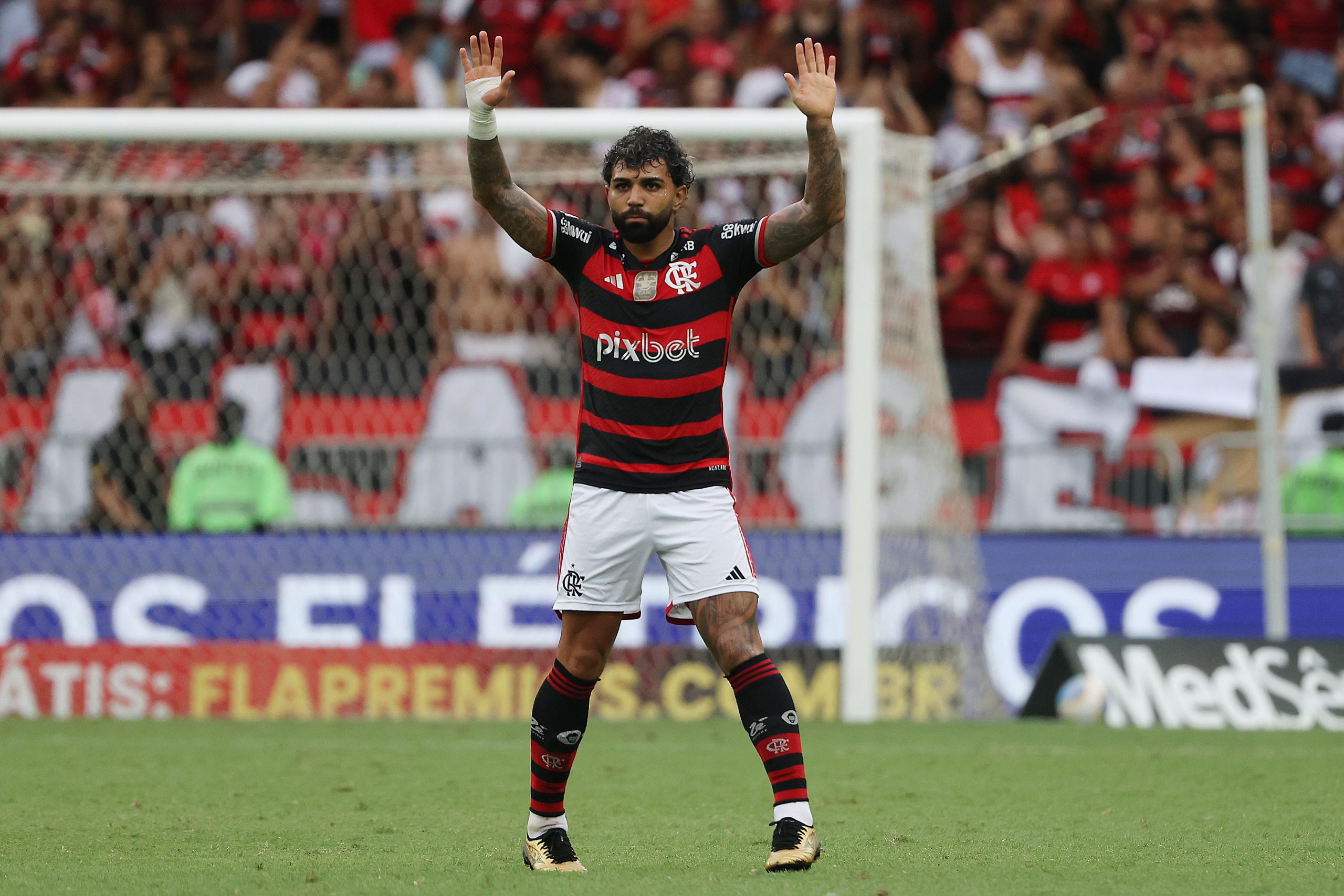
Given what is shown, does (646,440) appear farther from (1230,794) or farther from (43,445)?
(43,445)

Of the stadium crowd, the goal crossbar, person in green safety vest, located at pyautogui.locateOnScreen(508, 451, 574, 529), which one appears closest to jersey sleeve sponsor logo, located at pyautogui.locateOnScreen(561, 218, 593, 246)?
the goal crossbar

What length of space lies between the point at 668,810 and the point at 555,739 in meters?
1.27

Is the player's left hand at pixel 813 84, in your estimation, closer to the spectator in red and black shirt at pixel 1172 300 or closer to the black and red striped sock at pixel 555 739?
the black and red striped sock at pixel 555 739

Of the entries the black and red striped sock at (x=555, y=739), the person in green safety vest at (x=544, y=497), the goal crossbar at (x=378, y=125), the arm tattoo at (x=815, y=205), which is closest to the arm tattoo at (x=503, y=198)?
the arm tattoo at (x=815, y=205)

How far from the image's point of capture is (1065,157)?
13719 millimetres

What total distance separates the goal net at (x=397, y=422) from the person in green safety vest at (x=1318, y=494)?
2.14m

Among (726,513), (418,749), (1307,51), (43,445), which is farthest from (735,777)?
(1307,51)

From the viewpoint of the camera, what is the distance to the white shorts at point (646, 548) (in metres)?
4.76

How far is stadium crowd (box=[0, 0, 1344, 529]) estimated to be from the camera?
38.5 feet

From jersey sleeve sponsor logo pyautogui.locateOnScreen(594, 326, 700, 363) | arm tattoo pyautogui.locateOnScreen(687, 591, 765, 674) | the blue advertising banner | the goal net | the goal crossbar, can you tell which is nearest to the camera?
arm tattoo pyautogui.locateOnScreen(687, 591, 765, 674)

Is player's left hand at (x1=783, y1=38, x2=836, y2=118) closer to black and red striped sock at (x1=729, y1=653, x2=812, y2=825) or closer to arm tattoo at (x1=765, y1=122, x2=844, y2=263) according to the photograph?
arm tattoo at (x1=765, y1=122, x2=844, y2=263)

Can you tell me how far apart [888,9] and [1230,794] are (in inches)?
399

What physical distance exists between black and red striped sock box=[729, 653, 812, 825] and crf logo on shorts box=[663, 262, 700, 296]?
3.42ft

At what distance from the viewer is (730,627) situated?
475 cm
